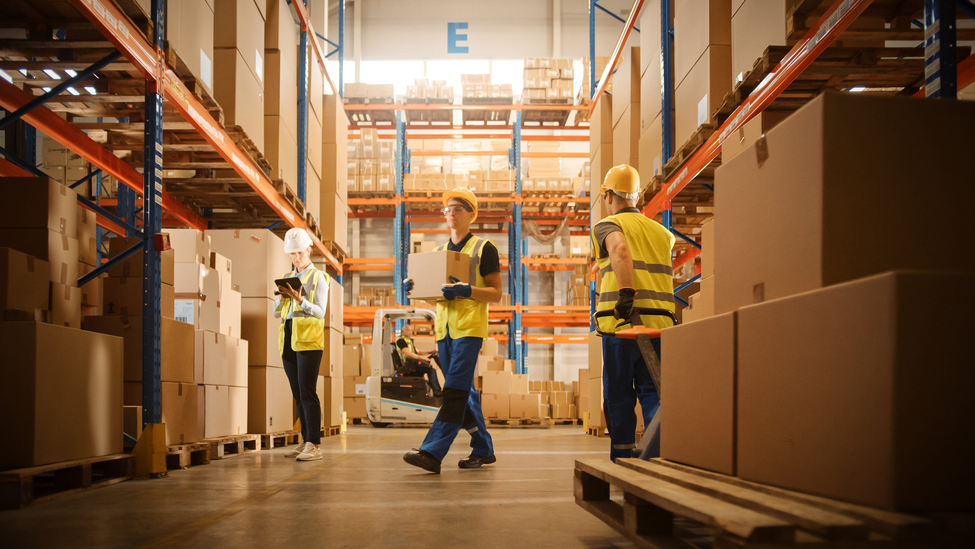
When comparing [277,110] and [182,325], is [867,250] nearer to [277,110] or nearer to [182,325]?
[182,325]

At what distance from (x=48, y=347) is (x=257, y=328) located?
3326 mm

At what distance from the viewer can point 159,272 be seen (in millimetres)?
4301

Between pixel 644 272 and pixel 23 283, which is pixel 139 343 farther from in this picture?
pixel 644 272

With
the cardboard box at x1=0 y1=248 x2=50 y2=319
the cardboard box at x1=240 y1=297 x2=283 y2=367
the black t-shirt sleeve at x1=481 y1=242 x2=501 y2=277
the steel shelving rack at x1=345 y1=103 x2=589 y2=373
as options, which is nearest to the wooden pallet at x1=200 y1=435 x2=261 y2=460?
the cardboard box at x1=240 y1=297 x2=283 y2=367

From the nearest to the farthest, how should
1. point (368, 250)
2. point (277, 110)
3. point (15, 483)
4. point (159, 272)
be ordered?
point (15, 483), point (159, 272), point (277, 110), point (368, 250)

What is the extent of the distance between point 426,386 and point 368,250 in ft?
24.1

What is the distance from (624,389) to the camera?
3295 mm

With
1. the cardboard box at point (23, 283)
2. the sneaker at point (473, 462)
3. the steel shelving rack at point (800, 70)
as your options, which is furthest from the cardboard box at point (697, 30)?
the cardboard box at point (23, 283)

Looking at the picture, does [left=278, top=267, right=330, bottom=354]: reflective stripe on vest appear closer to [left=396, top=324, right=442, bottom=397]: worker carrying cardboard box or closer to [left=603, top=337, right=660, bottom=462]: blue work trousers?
[left=603, top=337, right=660, bottom=462]: blue work trousers

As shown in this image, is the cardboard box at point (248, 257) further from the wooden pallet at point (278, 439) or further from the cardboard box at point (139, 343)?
the cardboard box at point (139, 343)

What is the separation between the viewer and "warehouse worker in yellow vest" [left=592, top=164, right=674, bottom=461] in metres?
3.24

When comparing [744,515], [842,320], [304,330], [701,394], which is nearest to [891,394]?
[842,320]

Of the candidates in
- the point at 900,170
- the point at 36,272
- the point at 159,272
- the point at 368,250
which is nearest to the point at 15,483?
the point at 36,272

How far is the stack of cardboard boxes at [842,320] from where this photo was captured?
4.09ft
